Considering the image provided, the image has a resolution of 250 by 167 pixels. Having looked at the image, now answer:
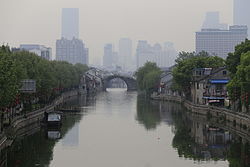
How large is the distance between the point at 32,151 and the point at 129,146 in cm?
865

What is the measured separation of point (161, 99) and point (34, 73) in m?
63.7

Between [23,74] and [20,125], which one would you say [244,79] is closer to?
[20,125]

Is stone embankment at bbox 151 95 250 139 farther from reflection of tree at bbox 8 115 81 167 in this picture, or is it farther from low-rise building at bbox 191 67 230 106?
reflection of tree at bbox 8 115 81 167

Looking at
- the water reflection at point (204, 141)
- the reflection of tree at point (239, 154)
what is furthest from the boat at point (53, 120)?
the reflection of tree at point (239, 154)

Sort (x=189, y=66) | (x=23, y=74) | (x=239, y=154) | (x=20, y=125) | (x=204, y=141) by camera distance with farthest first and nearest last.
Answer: (x=189, y=66), (x=23, y=74), (x=20, y=125), (x=204, y=141), (x=239, y=154)

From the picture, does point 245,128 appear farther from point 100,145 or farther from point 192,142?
point 100,145

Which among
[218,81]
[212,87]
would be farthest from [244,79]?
[212,87]

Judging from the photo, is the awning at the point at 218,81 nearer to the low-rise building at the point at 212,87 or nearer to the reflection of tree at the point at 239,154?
the low-rise building at the point at 212,87

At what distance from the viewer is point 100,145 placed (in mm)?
47562

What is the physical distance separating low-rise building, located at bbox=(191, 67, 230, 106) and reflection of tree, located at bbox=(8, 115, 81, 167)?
1307 inches

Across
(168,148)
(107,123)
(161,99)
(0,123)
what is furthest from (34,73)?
(161,99)

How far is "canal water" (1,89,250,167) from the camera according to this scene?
3900 centimetres

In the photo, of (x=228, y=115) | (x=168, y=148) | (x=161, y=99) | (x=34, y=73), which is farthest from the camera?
(x=161, y=99)

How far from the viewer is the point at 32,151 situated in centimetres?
4347
